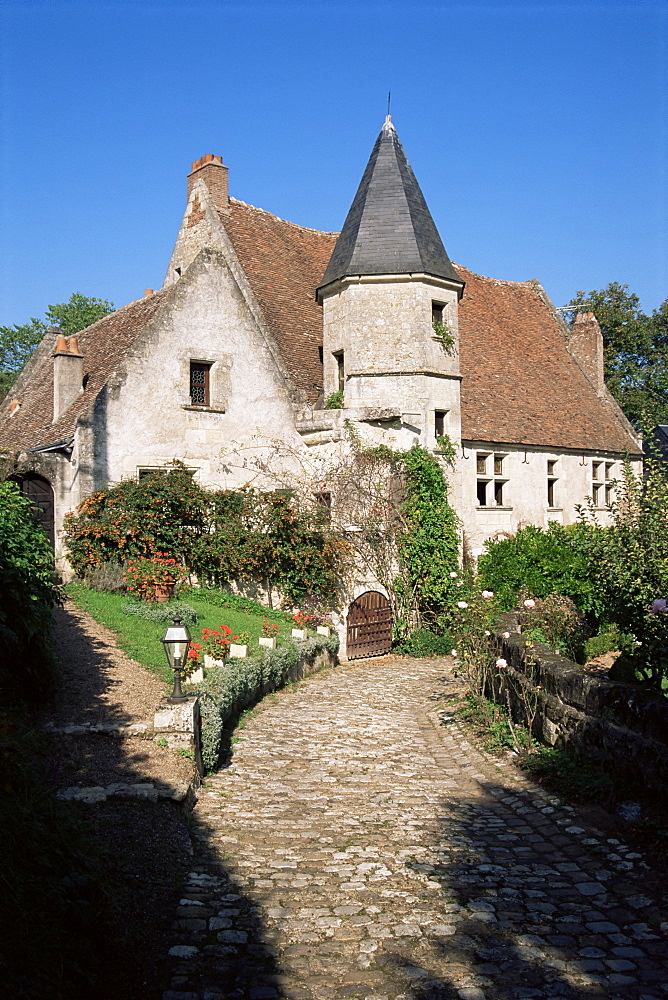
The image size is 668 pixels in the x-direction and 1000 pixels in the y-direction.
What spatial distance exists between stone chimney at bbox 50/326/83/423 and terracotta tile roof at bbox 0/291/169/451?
176 millimetres

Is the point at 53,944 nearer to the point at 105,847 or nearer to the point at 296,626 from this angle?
the point at 105,847

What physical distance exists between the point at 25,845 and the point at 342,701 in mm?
7845

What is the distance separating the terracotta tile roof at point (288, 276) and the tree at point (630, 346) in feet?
53.7

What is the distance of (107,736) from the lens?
690 cm

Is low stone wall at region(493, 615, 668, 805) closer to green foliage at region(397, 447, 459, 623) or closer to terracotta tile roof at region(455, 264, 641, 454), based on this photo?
green foliage at region(397, 447, 459, 623)

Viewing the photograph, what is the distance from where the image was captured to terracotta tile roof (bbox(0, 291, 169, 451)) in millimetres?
15492

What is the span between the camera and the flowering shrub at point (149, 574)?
508 inches

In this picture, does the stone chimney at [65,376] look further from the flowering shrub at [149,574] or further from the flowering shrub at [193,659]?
the flowering shrub at [193,659]

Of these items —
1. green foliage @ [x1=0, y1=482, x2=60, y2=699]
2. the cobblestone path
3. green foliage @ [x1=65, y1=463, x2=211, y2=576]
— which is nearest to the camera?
the cobblestone path

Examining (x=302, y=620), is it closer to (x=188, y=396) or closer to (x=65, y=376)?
(x=188, y=396)

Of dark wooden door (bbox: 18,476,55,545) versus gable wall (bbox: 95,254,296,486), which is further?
gable wall (bbox: 95,254,296,486)

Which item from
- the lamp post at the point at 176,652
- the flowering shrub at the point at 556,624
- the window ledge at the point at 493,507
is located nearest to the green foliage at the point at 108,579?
the lamp post at the point at 176,652

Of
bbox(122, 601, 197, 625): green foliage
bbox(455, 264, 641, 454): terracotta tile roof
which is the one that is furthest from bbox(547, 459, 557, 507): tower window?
bbox(122, 601, 197, 625): green foliage

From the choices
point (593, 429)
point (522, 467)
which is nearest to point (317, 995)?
point (522, 467)
